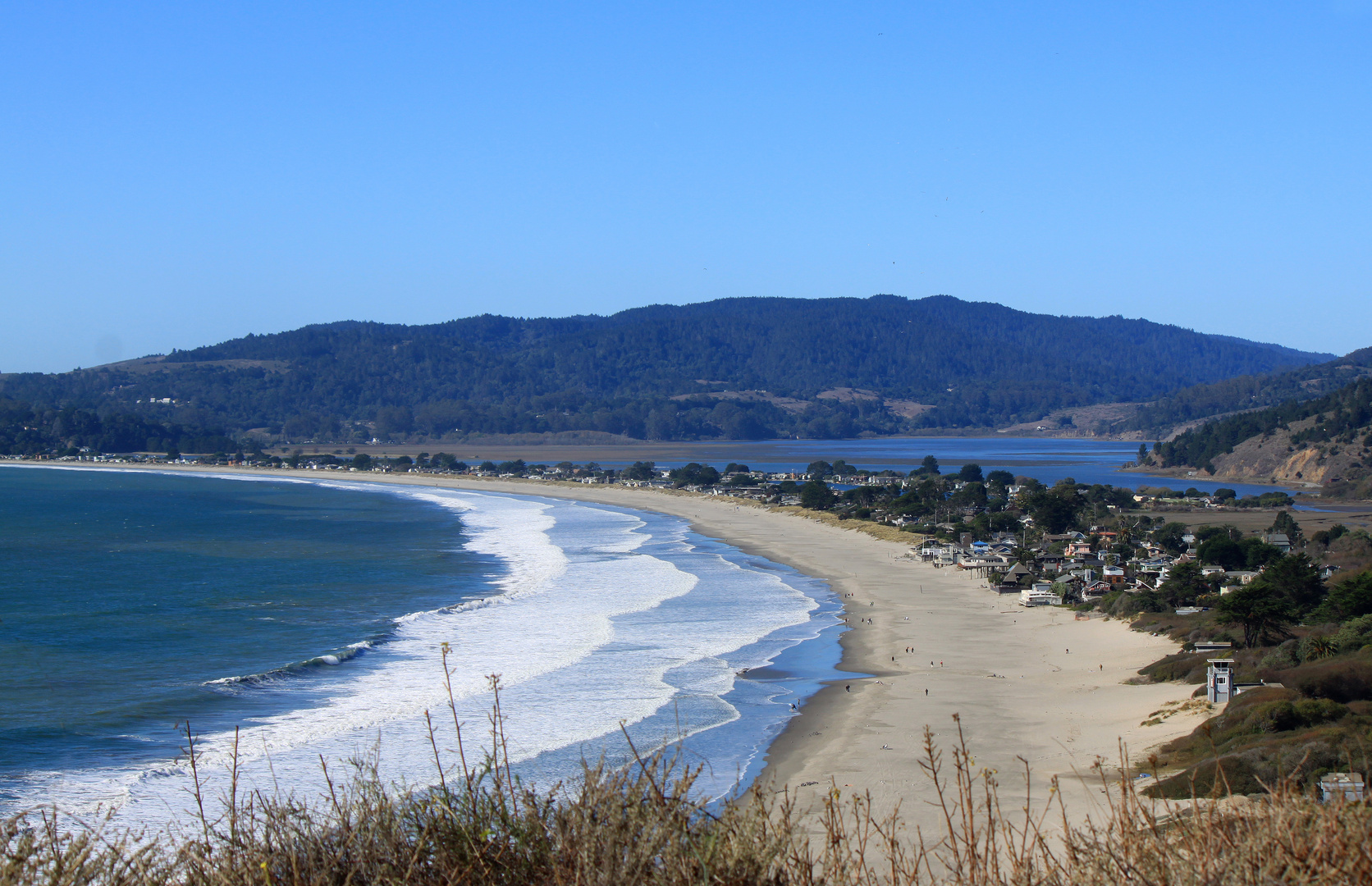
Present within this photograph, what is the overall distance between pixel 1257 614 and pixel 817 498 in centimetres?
5447

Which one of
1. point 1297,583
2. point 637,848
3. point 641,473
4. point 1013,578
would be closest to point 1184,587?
point 1297,583

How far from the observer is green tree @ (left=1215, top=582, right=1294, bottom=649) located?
81.2ft

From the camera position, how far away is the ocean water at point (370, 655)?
17.0m

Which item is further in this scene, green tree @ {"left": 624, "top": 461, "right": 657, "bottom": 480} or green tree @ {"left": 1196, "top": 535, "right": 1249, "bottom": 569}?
green tree @ {"left": 624, "top": 461, "right": 657, "bottom": 480}

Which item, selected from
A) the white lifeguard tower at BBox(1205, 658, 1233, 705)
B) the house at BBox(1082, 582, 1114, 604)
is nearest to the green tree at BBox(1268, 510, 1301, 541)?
the house at BBox(1082, 582, 1114, 604)

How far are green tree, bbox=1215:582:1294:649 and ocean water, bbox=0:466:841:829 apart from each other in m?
9.34

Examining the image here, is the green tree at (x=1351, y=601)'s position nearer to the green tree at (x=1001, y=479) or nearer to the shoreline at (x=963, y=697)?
the shoreline at (x=963, y=697)

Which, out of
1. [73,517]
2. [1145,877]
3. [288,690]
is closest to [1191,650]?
[288,690]

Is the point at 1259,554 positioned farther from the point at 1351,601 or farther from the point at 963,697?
the point at 963,697

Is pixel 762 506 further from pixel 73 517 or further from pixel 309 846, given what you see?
pixel 309 846

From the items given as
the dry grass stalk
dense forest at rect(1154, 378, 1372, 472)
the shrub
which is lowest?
the shrub

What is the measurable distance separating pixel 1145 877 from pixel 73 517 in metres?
77.1

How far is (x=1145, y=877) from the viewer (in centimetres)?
405

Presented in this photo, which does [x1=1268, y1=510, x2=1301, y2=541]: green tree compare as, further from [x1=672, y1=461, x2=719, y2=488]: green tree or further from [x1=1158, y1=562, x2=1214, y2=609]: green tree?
[x1=672, y1=461, x2=719, y2=488]: green tree
